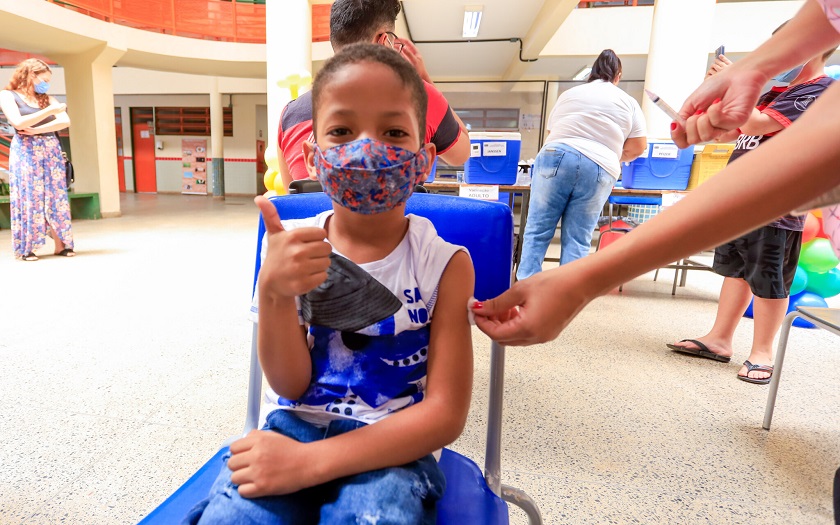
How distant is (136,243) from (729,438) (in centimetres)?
534

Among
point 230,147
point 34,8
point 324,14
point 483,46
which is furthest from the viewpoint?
point 230,147

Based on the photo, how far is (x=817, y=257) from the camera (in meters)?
2.85

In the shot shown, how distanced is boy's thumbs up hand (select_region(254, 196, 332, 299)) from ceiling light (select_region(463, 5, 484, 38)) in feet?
22.8

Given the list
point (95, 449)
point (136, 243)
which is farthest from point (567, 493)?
point (136, 243)

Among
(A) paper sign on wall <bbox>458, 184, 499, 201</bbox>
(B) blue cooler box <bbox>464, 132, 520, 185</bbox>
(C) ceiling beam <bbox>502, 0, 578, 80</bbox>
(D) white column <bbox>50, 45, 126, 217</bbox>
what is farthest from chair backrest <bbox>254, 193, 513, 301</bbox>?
(D) white column <bbox>50, 45, 126, 217</bbox>

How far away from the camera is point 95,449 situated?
1.39 meters

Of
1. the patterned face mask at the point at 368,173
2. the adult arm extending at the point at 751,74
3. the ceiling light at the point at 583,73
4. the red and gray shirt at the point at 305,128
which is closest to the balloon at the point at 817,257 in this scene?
the adult arm extending at the point at 751,74

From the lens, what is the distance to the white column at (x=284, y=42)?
5289mm

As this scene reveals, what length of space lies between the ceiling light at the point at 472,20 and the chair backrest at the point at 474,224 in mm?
6645

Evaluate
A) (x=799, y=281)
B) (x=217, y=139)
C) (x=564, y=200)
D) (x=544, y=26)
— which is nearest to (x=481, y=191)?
(x=564, y=200)

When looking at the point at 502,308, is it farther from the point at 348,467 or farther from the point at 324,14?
the point at 324,14

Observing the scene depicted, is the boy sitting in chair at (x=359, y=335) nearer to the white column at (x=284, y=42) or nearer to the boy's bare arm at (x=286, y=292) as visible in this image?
the boy's bare arm at (x=286, y=292)

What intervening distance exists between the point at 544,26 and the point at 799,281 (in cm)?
518

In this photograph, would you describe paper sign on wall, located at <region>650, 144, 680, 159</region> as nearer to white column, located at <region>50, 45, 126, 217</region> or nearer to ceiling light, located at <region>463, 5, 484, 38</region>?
ceiling light, located at <region>463, 5, 484, 38</region>
